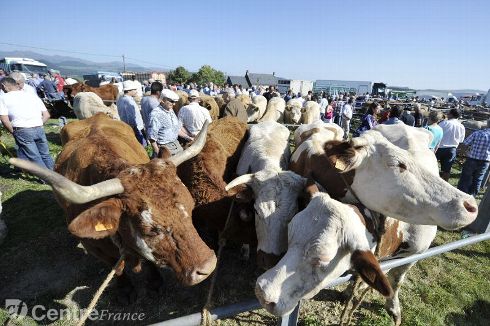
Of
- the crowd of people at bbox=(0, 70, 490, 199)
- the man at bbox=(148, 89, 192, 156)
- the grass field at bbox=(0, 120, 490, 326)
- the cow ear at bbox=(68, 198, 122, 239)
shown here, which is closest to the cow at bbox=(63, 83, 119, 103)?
the crowd of people at bbox=(0, 70, 490, 199)

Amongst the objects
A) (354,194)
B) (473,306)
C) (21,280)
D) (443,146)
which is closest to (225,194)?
(354,194)

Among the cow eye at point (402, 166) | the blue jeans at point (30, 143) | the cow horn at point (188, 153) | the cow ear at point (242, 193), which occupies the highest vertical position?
the cow eye at point (402, 166)

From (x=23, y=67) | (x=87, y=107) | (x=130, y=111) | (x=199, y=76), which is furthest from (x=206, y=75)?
(x=130, y=111)

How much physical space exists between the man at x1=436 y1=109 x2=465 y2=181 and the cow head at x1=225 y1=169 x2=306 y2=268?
267 inches

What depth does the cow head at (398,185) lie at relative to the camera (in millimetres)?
2287

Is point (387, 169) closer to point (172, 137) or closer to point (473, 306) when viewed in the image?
point (473, 306)

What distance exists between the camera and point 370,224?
2.79m

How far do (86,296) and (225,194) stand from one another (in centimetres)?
240

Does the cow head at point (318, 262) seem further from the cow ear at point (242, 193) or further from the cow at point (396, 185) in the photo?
the cow ear at point (242, 193)

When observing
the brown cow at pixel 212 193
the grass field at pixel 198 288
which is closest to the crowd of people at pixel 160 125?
the brown cow at pixel 212 193

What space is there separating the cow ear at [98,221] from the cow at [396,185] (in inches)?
77.7

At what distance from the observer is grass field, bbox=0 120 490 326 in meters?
3.75

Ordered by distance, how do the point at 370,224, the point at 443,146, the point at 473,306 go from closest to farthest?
the point at 370,224
the point at 473,306
the point at 443,146

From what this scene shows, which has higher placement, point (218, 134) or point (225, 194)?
point (218, 134)
